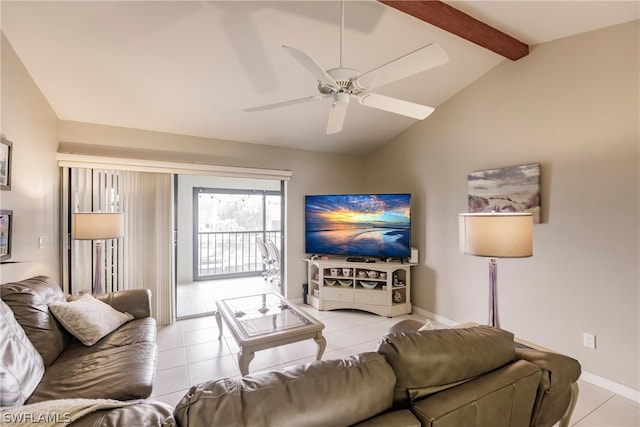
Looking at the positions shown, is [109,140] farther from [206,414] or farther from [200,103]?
[206,414]

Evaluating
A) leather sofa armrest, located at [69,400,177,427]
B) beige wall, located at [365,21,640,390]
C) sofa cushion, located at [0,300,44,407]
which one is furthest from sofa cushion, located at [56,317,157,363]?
beige wall, located at [365,21,640,390]

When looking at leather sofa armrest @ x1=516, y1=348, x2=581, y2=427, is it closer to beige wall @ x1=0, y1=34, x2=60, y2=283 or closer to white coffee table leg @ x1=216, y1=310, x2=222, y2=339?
white coffee table leg @ x1=216, y1=310, x2=222, y2=339

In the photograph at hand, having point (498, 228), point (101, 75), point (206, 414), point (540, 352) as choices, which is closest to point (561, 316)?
point (498, 228)

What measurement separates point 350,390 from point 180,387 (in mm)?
2022

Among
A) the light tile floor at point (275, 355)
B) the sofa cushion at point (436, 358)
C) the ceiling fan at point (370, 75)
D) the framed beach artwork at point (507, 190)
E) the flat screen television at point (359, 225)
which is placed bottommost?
the light tile floor at point (275, 355)

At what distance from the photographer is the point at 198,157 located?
3672 millimetres

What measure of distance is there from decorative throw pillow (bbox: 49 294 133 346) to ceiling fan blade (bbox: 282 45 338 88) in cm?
225

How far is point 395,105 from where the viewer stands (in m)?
2.03

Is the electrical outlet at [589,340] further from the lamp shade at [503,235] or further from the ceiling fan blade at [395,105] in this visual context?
the ceiling fan blade at [395,105]

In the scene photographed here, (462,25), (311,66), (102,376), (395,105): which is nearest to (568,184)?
(462,25)

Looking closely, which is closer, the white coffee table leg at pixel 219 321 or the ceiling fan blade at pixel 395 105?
the ceiling fan blade at pixel 395 105

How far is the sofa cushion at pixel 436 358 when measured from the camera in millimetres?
1017

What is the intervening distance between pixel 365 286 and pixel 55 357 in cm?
309

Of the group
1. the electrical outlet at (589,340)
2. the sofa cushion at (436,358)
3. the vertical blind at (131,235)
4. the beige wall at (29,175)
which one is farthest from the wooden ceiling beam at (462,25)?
the vertical blind at (131,235)
